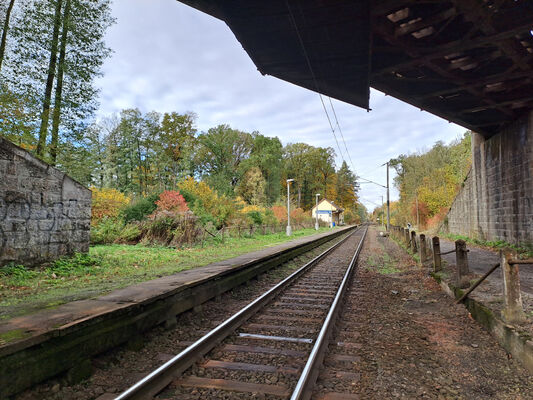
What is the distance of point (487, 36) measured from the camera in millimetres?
7293

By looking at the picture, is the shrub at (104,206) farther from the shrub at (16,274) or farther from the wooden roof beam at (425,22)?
the wooden roof beam at (425,22)

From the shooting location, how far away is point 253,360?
385 cm

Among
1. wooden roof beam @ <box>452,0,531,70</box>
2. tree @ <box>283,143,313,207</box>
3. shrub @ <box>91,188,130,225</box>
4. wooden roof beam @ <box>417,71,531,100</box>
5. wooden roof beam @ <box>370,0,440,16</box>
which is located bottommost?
shrub @ <box>91,188,130,225</box>

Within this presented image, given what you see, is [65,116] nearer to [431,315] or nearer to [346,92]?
[346,92]

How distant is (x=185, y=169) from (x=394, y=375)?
42221 millimetres

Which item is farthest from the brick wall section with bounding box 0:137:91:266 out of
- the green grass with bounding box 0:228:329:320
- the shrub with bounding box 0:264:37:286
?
the green grass with bounding box 0:228:329:320

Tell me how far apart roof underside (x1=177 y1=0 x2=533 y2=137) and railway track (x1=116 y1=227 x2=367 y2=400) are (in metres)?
5.97

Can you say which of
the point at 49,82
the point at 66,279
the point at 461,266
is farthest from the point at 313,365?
the point at 49,82

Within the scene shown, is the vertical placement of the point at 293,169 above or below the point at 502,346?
above

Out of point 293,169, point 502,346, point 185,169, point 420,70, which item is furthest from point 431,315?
point 293,169

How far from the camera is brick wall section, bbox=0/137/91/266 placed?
23.9 feet

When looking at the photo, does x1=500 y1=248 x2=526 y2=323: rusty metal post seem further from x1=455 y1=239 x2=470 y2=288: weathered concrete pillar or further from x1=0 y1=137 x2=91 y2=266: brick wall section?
x1=0 y1=137 x2=91 y2=266: brick wall section

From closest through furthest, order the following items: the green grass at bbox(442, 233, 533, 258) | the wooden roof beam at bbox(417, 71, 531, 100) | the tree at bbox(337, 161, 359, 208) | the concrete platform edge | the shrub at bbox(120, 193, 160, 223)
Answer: the concrete platform edge < the wooden roof beam at bbox(417, 71, 531, 100) < the green grass at bbox(442, 233, 533, 258) < the shrub at bbox(120, 193, 160, 223) < the tree at bbox(337, 161, 359, 208)

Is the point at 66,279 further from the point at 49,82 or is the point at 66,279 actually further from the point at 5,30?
the point at 5,30
